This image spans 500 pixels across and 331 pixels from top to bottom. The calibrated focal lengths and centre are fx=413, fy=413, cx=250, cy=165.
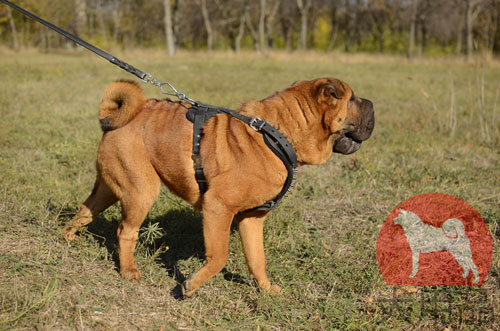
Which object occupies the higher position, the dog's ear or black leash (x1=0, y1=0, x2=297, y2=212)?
the dog's ear

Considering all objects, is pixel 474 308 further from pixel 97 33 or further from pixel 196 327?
pixel 97 33

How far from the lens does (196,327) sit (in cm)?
304

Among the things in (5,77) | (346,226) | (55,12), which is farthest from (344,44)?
(346,226)

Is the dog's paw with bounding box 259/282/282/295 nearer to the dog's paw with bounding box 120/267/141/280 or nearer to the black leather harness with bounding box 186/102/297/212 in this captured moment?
the black leather harness with bounding box 186/102/297/212

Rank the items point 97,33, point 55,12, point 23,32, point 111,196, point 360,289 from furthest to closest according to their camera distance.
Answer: point 97,33
point 23,32
point 55,12
point 111,196
point 360,289

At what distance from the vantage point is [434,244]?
426 centimetres

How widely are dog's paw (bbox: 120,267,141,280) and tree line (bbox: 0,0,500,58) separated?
102 ft

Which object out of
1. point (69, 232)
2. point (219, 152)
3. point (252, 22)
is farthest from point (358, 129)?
point (252, 22)

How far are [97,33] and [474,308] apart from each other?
2147 inches

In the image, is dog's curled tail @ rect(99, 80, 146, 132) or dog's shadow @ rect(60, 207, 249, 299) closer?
dog's curled tail @ rect(99, 80, 146, 132)

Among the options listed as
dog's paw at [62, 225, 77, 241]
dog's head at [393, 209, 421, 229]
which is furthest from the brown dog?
dog's head at [393, 209, 421, 229]

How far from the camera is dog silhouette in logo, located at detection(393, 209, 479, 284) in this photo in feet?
13.0

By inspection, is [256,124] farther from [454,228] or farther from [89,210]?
[454,228]

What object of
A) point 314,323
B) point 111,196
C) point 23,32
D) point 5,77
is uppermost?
point 23,32
